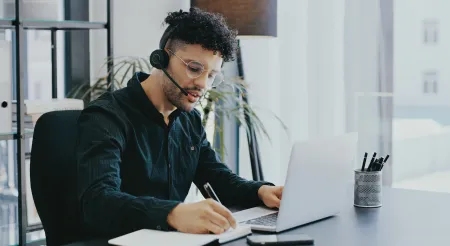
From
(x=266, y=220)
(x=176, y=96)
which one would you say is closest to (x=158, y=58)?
(x=176, y=96)

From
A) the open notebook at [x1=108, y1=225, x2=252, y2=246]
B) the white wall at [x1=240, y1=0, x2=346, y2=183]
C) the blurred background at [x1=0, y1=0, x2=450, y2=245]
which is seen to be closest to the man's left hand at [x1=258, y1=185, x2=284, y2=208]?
the open notebook at [x1=108, y1=225, x2=252, y2=246]

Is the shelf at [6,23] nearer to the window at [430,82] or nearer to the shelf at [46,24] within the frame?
the shelf at [46,24]

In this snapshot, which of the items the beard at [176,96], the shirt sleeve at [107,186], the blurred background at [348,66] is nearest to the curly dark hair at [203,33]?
the beard at [176,96]

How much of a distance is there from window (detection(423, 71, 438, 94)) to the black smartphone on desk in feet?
6.98

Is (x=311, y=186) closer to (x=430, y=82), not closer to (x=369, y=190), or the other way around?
(x=369, y=190)

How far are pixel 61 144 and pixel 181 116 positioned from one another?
1.40 feet

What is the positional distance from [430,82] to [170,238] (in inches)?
91.7

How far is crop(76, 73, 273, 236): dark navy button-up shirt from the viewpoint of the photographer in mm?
1597

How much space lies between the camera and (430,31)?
11.2ft

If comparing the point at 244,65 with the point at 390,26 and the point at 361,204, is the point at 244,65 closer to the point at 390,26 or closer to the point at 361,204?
the point at 390,26

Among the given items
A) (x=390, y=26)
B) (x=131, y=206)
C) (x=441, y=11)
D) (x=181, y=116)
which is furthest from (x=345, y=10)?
(x=131, y=206)

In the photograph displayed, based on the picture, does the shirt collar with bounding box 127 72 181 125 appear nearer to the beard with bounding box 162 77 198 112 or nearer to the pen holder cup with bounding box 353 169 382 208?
the beard with bounding box 162 77 198 112

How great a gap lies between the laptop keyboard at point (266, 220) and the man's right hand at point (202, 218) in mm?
164

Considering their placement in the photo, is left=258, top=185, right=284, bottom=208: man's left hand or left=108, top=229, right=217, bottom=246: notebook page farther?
left=258, top=185, right=284, bottom=208: man's left hand
